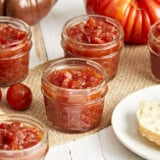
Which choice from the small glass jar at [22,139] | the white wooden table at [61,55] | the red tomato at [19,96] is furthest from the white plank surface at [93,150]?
the red tomato at [19,96]

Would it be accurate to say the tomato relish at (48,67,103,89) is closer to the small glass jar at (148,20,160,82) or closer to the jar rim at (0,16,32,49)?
the jar rim at (0,16,32,49)

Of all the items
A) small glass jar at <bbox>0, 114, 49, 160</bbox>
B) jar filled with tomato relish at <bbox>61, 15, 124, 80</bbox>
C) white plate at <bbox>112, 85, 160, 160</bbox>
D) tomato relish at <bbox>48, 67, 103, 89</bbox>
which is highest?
small glass jar at <bbox>0, 114, 49, 160</bbox>

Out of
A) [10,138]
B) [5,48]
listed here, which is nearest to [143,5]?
[5,48]

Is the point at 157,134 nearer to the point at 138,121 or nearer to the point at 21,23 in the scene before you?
the point at 138,121

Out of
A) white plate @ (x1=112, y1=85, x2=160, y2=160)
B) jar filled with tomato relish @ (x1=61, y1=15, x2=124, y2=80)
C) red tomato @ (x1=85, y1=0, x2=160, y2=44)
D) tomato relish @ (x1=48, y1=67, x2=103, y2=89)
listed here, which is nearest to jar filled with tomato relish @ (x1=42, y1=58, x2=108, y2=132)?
tomato relish @ (x1=48, y1=67, x2=103, y2=89)

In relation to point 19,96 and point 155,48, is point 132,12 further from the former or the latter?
point 19,96

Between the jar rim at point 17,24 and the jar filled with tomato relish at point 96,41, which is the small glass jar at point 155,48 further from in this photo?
the jar rim at point 17,24
